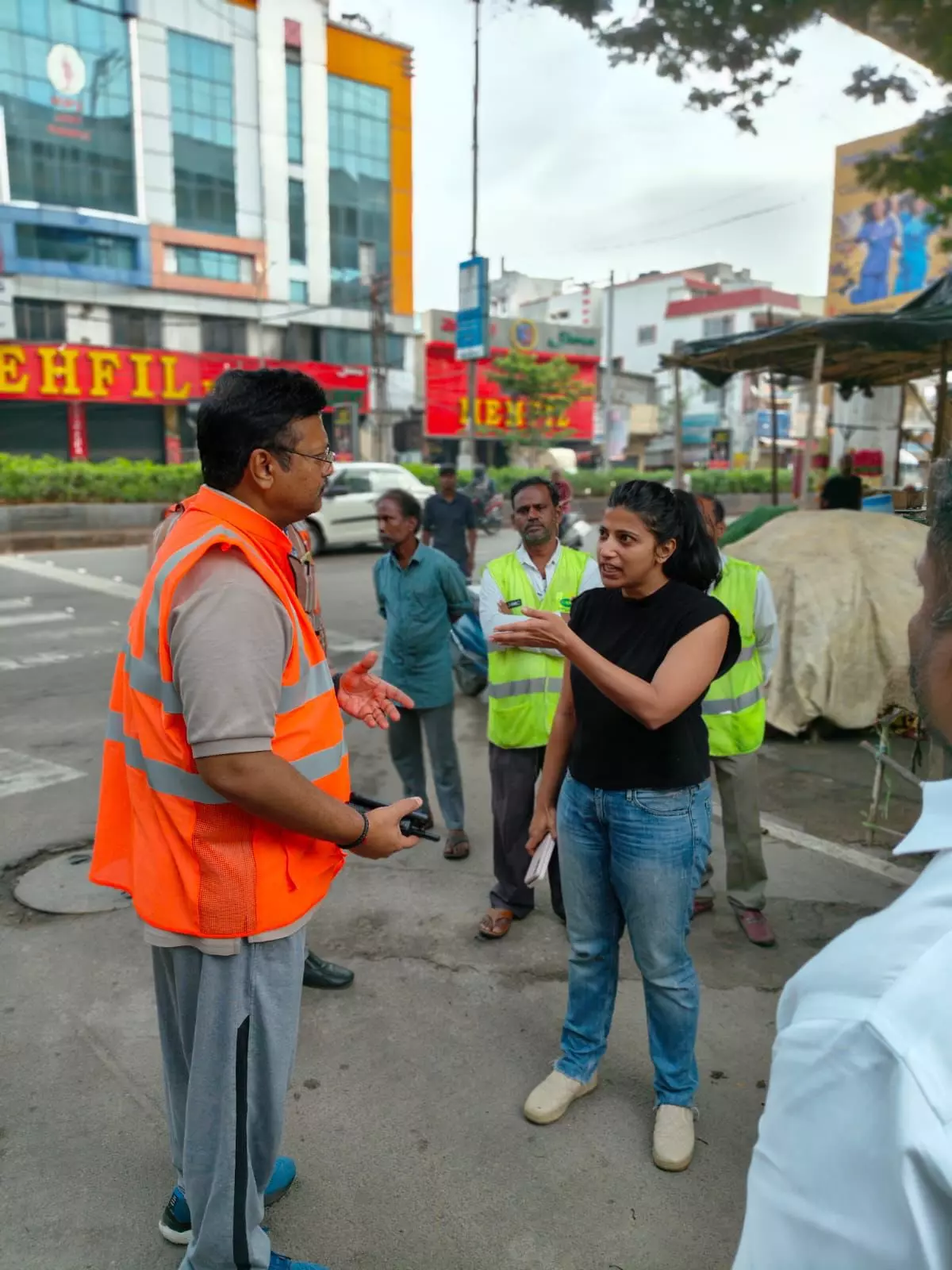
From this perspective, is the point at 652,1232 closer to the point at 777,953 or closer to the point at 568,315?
the point at 777,953

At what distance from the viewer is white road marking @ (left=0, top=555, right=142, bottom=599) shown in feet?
39.4

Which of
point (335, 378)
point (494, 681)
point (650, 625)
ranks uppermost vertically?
point (335, 378)

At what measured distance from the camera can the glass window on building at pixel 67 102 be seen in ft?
97.5

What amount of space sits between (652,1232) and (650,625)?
153 centimetres

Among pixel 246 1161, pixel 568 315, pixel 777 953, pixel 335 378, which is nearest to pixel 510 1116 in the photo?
pixel 246 1161

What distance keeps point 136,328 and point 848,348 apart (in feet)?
93.0

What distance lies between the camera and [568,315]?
54.8m

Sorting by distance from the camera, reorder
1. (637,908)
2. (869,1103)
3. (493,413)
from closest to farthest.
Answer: (869,1103) < (637,908) < (493,413)

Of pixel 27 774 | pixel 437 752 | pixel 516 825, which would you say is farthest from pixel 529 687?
pixel 27 774

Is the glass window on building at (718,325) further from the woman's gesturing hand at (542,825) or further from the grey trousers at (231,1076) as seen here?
the grey trousers at (231,1076)

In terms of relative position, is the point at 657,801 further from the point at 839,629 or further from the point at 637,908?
the point at 839,629

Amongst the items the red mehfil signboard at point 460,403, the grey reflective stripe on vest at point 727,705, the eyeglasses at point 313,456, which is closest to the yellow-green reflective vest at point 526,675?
the grey reflective stripe on vest at point 727,705

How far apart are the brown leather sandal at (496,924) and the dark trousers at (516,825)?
0.16 ft

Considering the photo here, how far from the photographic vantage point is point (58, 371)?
2908 cm
